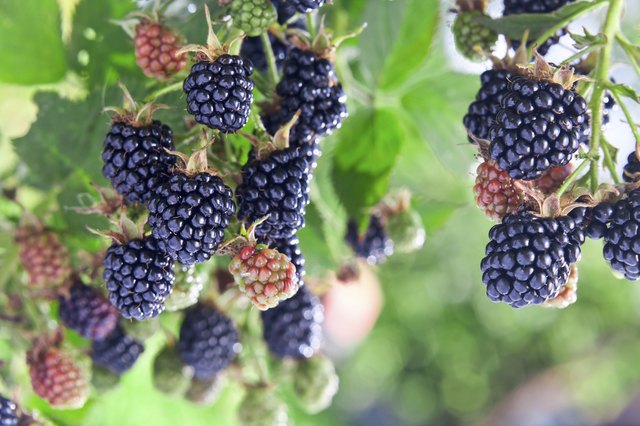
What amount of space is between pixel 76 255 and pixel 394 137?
0.41 meters

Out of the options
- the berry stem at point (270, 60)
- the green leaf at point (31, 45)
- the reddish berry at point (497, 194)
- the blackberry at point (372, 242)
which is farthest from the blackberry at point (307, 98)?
the green leaf at point (31, 45)

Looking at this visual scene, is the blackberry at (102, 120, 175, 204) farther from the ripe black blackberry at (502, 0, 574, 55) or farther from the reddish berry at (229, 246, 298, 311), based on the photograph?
the ripe black blackberry at (502, 0, 574, 55)

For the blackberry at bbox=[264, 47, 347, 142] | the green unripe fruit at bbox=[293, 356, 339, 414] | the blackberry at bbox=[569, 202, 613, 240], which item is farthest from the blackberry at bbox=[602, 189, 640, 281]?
the green unripe fruit at bbox=[293, 356, 339, 414]

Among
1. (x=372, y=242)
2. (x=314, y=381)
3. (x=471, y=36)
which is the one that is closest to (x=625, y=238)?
(x=471, y=36)

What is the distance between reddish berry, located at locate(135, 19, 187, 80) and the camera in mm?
714

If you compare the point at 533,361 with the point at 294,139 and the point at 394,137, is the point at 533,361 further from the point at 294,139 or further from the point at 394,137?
the point at 294,139

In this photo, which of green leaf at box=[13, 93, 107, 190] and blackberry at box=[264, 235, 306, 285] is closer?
blackberry at box=[264, 235, 306, 285]

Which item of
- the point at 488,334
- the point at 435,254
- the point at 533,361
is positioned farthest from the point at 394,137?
the point at 533,361

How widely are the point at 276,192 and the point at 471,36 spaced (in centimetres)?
30

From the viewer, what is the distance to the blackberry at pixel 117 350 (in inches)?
34.8

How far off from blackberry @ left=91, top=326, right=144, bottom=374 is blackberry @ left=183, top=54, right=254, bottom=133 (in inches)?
14.9

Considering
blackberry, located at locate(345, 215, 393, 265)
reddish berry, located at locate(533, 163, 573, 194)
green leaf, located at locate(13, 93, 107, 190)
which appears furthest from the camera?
blackberry, located at locate(345, 215, 393, 265)

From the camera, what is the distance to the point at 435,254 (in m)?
3.10

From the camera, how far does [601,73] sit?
688mm
